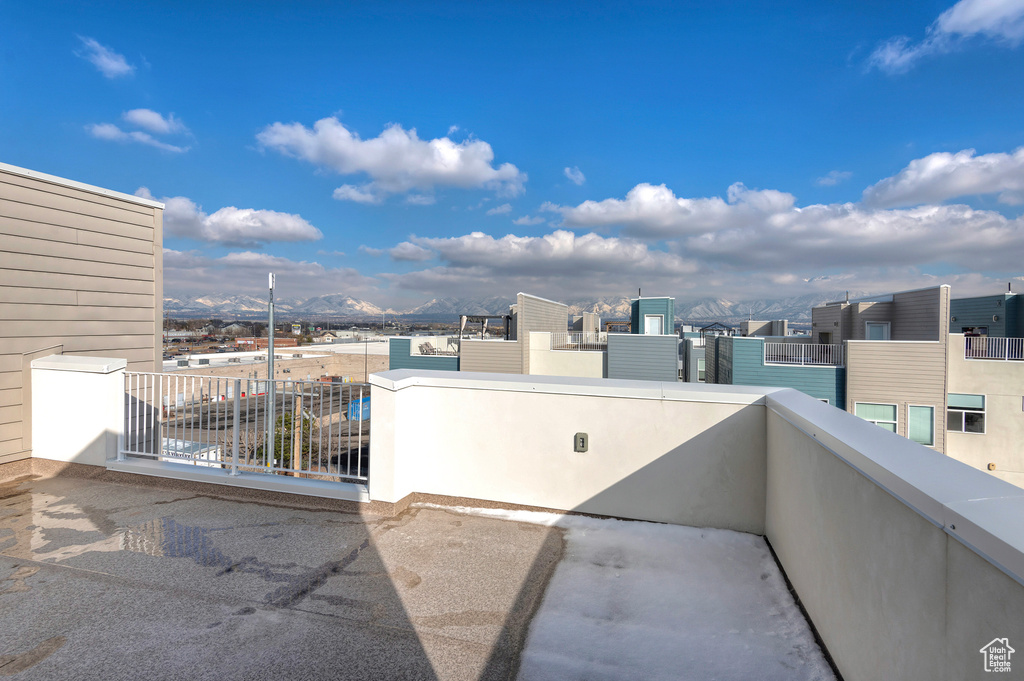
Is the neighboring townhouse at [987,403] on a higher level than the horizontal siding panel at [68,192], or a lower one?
lower

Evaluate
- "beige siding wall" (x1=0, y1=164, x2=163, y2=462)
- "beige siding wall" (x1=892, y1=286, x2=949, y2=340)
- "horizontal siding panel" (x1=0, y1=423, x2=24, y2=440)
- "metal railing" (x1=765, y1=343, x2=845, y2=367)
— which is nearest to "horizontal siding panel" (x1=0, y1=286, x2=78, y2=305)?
"beige siding wall" (x1=0, y1=164, x2=163, y2=462)

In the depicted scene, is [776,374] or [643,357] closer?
[776,374]

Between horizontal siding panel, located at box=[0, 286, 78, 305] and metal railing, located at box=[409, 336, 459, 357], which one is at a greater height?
horizontal siding panel, located at box=[0, 286, 78, 305]

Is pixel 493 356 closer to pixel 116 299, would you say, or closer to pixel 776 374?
pixel 776 374

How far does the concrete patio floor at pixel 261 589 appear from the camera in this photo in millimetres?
2316

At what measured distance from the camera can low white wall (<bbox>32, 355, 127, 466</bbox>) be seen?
16.2 feet

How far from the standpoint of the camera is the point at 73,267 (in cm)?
530

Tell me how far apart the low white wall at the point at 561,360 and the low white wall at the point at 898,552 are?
46.0 ft

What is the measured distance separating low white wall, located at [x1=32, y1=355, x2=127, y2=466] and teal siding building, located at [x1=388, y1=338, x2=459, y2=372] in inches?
512

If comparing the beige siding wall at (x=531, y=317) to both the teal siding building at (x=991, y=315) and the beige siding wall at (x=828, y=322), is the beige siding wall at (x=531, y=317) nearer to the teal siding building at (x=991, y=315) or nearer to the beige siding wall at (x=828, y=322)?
the beige siding wall at (x=828, y=322)

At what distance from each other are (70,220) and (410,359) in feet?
43.4

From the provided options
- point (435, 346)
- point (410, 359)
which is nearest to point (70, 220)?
point (410, 359)

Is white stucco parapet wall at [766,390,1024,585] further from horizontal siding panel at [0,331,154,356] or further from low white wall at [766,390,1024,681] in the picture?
horizontal siding panel at [0,331,154,356]

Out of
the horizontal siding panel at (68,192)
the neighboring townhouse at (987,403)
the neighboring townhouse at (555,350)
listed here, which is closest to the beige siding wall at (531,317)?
the neighboring townhouse at (555,350)
